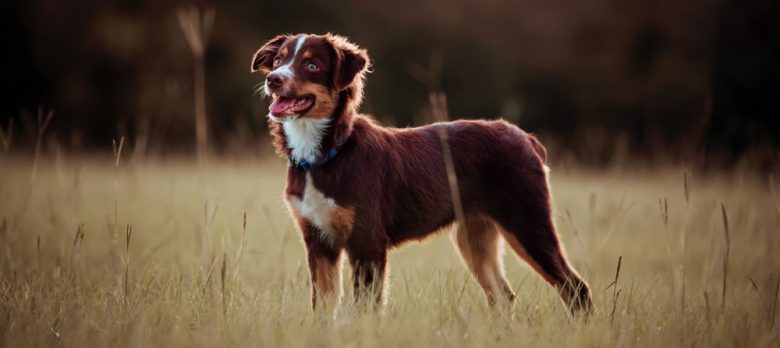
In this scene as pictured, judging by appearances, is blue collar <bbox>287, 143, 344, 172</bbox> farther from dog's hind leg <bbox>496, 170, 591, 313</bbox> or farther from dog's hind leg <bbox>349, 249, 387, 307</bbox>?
dog's hind leg <bbox>496, 170, 591, 313</bbox>

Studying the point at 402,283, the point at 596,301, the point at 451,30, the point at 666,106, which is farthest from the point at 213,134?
the point at 596,301

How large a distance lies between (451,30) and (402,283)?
14472mm

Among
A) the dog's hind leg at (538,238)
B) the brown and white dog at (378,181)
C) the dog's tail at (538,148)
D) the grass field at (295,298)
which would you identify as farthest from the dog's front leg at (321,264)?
the dog's tail at (538,148)

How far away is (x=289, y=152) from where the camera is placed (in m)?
4.38

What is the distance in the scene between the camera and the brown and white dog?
4.14 m

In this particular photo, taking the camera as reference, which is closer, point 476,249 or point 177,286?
point 177,286

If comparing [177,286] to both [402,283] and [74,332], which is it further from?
[402,283]

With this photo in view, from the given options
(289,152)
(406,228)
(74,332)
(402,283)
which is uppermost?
(289,152)

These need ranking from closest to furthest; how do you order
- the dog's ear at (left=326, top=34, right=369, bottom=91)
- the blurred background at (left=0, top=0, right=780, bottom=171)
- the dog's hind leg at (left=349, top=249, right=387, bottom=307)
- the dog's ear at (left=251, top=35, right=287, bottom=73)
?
the dog's hind leg at (left=349, top=249, right=387, bottom=307)
the dog's ear at (left=326, top=34, right=369, bottom=91)
the dog's ear at (left=251, top=35, right=287, bottom=73)
the blurred background at (left=0, top=0, right=780, bottom=171)

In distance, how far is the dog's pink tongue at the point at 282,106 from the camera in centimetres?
421

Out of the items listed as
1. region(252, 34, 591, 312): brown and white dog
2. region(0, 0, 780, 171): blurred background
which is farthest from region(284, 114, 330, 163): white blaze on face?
region(0, 0, 780, 171): blurred background

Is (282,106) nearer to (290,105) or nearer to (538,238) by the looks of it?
(290,105)

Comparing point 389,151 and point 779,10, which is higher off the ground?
point 779,10

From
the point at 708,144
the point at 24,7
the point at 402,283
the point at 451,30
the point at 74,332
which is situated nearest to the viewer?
the point at 74,332
